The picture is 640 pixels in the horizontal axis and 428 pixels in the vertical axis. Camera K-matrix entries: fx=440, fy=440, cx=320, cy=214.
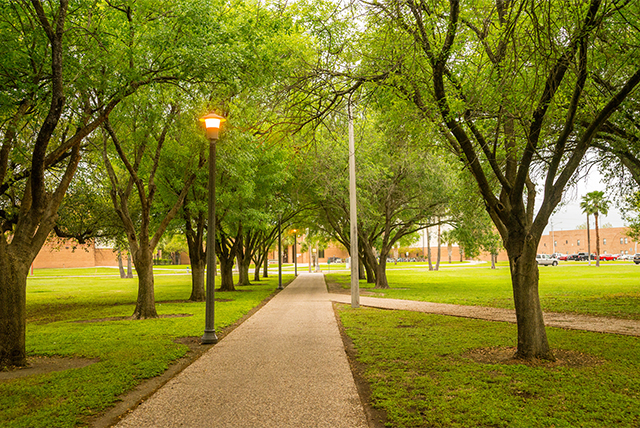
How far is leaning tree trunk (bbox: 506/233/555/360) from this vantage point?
7.36m

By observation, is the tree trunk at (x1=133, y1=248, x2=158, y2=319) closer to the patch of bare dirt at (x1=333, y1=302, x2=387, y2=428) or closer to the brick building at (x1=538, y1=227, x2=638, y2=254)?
the patch of bare dirt at (x1=333, y1=302, x2=387, y2=428)

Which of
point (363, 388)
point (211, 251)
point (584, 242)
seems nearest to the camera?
point (363, 388)

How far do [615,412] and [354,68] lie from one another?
19.8 ft

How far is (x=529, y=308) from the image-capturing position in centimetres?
741

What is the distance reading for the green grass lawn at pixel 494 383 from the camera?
4.77 meters

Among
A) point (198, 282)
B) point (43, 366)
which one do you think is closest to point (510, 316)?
point (43, 366)

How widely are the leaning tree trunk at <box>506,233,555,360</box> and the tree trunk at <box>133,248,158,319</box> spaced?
11048 millimetres

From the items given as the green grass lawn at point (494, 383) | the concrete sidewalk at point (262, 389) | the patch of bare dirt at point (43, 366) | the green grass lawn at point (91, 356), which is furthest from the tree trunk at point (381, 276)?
the patch of bare dirt at point (43, 366)

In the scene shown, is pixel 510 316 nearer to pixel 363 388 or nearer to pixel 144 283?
pixel 363 388

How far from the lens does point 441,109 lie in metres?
7.17

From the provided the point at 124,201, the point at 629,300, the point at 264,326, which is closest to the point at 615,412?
the point at 264,326

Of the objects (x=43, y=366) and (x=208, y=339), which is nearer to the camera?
(x=43, y=366)

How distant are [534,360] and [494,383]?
5.28ft

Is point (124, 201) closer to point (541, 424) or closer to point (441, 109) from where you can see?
point (441, 109)
